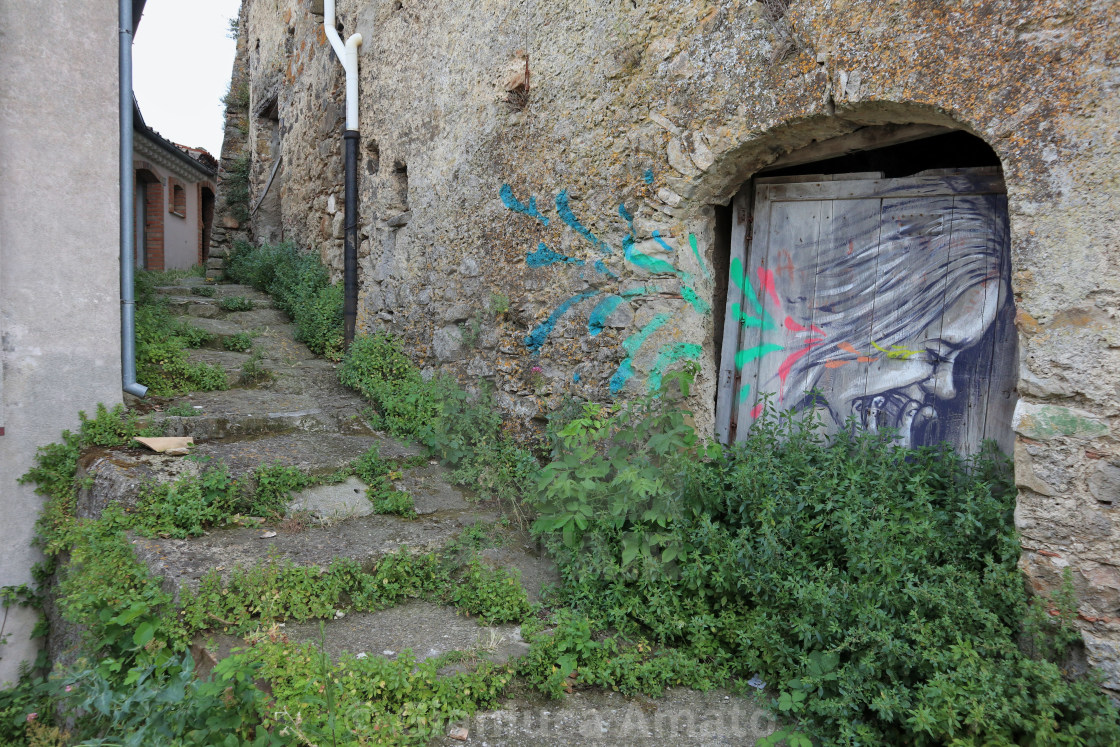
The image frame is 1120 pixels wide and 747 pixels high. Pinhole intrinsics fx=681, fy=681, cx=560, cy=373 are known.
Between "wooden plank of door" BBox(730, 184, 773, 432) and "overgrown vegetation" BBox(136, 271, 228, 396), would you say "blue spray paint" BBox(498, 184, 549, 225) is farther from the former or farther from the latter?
"overgrown vegetation" BBox(136, 271, 228, 396)

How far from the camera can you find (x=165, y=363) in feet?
16.9

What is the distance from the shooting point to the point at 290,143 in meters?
8.54

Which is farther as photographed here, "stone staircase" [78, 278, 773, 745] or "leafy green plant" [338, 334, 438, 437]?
"leafy green plant" [338, 334, 438, 437]

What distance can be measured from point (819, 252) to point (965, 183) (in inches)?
27.2

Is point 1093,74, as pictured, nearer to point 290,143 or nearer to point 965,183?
point 965,183

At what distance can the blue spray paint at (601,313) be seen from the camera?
3906 millimetres

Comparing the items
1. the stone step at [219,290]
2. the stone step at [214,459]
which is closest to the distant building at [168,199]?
the stone step at [219,290]

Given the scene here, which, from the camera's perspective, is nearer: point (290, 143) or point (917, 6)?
point (917, 6)

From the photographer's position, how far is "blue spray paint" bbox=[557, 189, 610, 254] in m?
3.97

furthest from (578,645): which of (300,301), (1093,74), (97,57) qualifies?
(300,301)

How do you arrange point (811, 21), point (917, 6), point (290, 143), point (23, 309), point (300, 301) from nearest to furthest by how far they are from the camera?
Answer: 1. point (917, 6)
2. point (811, 21)
3. point (23, 309)
4. point (300, 301)
5. point (290, 143)

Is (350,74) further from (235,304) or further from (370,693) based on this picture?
(370,693)

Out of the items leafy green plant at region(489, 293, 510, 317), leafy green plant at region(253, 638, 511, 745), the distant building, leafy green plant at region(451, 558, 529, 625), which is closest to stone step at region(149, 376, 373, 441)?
leafy green plant at region(489, 293, 510, 317)

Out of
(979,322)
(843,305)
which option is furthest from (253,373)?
(979,322)
